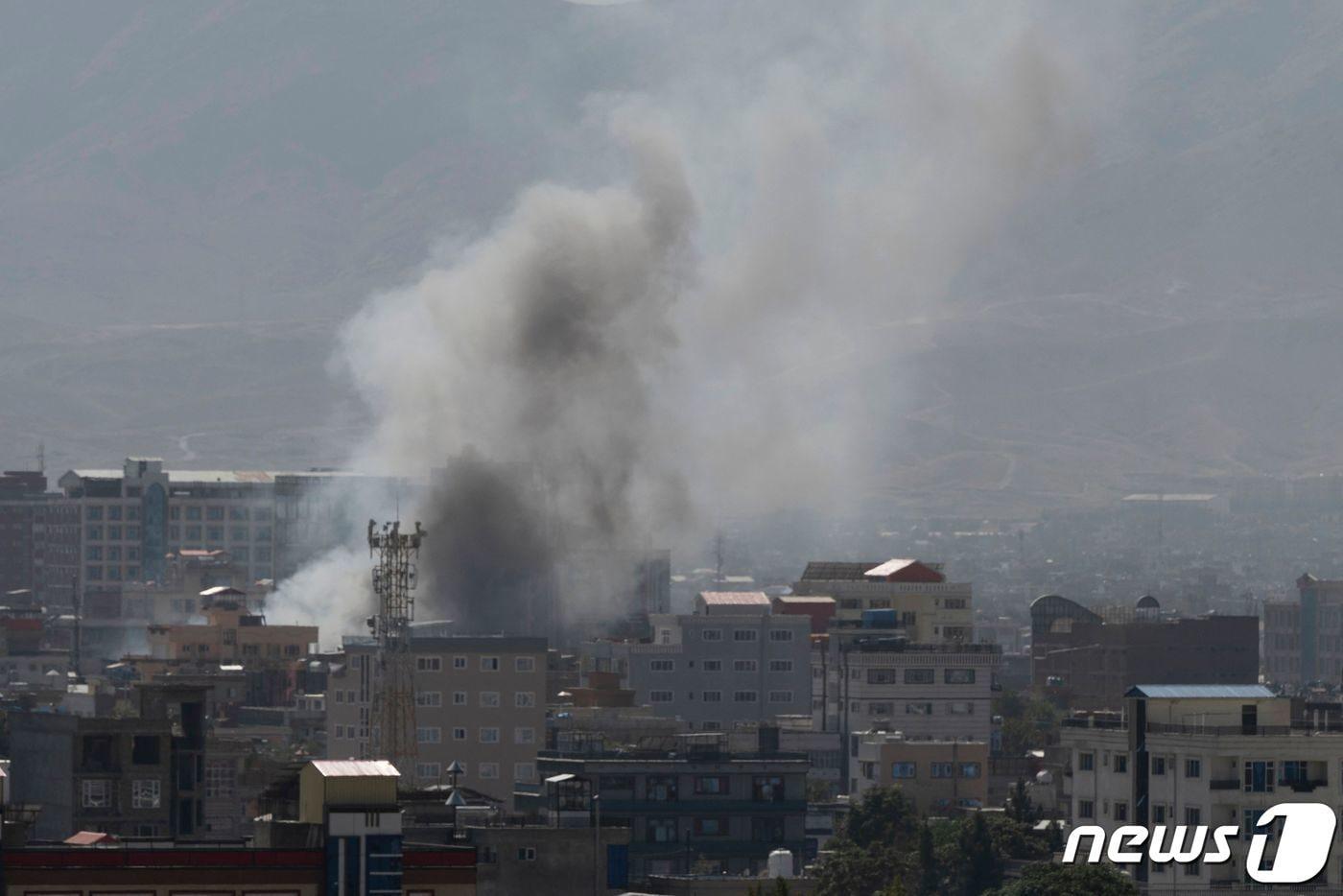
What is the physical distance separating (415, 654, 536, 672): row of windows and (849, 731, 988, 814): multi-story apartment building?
9.88 meters

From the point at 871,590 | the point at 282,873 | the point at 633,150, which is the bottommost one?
the point at 282,873

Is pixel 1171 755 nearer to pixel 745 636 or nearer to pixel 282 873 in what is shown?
pixel 282 873

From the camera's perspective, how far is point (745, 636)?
13450 centimetres

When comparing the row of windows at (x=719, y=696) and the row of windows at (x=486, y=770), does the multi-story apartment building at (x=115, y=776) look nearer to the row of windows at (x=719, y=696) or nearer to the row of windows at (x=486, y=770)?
the row of windows at (x=486, y=770)

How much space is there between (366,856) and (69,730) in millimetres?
37133

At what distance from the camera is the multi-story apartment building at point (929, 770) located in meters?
100

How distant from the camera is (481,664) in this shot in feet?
338

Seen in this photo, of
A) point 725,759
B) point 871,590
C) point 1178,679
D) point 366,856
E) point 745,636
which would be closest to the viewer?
point 366,856

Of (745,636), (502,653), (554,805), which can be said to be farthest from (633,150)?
(554,805)

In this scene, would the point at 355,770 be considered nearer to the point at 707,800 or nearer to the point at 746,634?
the point at 707,800

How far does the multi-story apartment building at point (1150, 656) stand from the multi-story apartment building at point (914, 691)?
38.1m

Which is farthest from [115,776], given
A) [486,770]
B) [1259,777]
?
[486,770]

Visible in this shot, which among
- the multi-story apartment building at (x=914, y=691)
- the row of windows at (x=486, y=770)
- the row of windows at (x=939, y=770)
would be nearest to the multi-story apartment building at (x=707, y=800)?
the row of windows at (x=486, y=770)

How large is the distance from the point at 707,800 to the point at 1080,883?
2978cm
